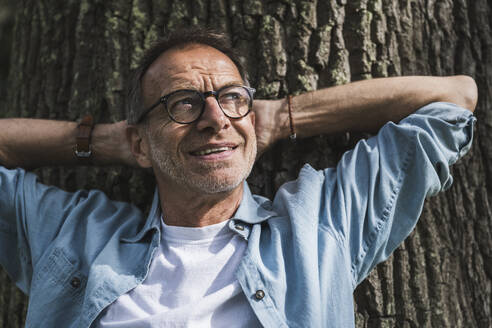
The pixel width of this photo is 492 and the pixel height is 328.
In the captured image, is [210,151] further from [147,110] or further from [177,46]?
[177,46]

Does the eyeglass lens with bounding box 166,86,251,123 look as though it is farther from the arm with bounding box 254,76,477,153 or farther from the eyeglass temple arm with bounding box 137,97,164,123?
the arm with bounding box 254,76,477,153

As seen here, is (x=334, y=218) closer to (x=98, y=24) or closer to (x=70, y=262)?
(x=70, y=262)

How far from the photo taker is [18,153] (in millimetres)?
2398

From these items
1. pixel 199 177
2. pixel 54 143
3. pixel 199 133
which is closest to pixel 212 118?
pixel 199 133

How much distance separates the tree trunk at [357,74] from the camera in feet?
7.41

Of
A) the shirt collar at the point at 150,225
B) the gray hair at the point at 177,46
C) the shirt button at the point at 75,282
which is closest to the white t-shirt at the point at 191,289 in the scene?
the shirt collar at the point at 150,225

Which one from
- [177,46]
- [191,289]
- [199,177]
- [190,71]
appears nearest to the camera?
[191,289]

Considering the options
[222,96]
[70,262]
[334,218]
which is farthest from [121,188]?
[334,218]

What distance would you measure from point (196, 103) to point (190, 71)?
7.0 inches

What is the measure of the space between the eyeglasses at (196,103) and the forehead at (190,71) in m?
0.04

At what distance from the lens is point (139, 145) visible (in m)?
2.31

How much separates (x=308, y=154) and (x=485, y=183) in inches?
39.9

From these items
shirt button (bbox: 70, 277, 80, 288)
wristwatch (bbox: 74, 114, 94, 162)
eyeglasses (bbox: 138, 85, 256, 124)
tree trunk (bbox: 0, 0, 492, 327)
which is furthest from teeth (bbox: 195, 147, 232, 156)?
shirt button (bbox: 70, 277, 80, 288)

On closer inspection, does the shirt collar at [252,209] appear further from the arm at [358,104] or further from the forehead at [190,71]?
the forehead at [190,71]
